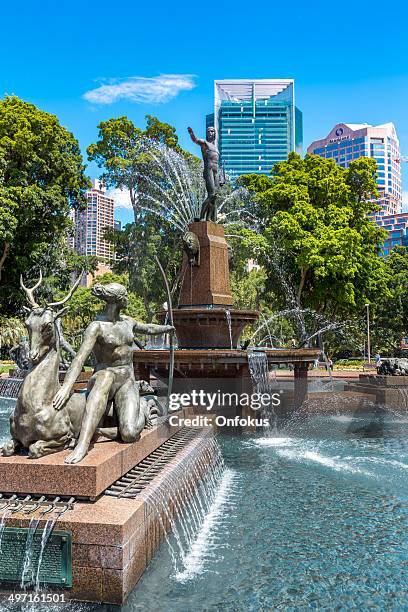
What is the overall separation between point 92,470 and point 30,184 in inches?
933

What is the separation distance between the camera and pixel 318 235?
94.5 feet

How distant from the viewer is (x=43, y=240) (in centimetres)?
2781

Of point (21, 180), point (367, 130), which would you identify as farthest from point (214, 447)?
point (367, 130)

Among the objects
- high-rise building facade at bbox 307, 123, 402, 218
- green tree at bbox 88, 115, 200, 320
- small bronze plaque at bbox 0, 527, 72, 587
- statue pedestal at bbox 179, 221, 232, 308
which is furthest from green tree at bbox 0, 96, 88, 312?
high-rise building facade at bbox 307, 123, 402, 218

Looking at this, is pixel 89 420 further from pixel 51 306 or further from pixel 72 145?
pixel 72 145

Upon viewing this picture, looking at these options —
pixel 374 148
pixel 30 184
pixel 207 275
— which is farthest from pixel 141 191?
pixel 374 148

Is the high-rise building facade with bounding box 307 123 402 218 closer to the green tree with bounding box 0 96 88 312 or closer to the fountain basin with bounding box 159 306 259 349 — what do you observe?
the green tree with bounding box 0 96 88 312

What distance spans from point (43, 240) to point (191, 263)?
588 inches

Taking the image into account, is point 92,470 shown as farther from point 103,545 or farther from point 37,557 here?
point 37,557

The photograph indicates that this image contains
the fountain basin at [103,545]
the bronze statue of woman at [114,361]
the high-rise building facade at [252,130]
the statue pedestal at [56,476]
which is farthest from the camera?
the high-rise building facade at [252,130]

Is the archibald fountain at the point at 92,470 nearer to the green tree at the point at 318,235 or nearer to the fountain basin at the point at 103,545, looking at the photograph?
the fountain basin at the point at 103,545

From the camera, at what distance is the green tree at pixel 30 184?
24594 mm

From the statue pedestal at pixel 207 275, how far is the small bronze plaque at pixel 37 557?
10.5 meters

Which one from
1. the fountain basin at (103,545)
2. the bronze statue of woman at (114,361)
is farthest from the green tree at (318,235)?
the fountain basin at (103,545)
